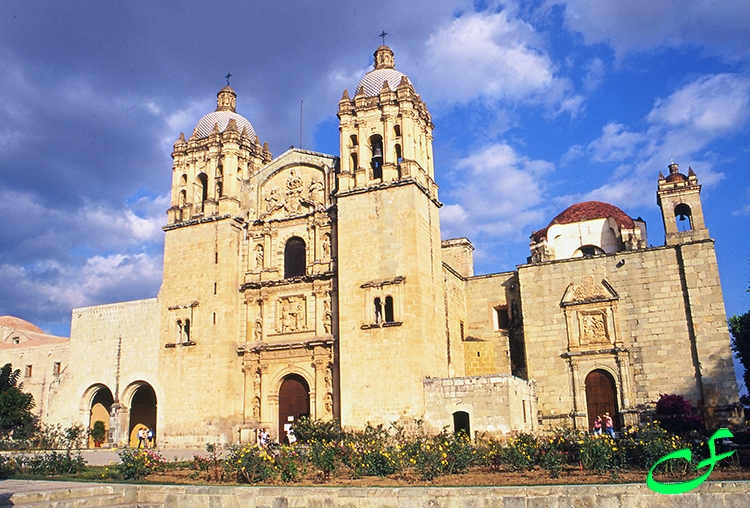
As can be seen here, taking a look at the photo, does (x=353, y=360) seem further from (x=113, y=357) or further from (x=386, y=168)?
(x=113, y=357)

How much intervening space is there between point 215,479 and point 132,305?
16.1 m

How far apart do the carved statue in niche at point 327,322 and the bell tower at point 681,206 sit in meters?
13.1

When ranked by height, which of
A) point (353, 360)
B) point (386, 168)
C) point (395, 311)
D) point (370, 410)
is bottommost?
point (370, 410)

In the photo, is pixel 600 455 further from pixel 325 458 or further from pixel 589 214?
pixel 589 214

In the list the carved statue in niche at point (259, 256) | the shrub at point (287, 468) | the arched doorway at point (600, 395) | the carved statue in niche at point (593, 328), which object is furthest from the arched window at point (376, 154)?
the shrub at point (287, 468)

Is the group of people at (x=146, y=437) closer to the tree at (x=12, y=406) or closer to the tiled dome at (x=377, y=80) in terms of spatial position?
the tree at (x=12, y=406)

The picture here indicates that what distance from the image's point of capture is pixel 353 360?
2350 centimetres

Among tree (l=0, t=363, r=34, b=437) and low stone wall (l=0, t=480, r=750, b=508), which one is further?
tree (l=0, t=363, r=34, b=437)

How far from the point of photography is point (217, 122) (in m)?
30.1

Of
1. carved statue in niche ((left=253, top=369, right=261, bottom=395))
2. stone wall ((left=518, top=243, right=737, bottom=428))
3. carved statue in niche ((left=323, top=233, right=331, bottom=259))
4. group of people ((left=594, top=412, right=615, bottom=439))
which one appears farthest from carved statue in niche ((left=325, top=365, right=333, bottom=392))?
group of people ((left=594, top=412, right=615, bottom=439))

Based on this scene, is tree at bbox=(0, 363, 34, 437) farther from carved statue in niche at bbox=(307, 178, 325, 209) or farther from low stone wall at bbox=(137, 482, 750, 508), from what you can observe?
low stone wall at bbox=(137, 482, 750, 508)

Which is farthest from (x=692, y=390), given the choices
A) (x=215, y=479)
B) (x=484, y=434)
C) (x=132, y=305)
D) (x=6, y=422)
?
(x=6, y=422)

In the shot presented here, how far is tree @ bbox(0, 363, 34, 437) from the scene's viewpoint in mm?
28047

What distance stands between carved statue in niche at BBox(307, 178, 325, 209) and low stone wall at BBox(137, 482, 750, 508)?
16.5 meters
